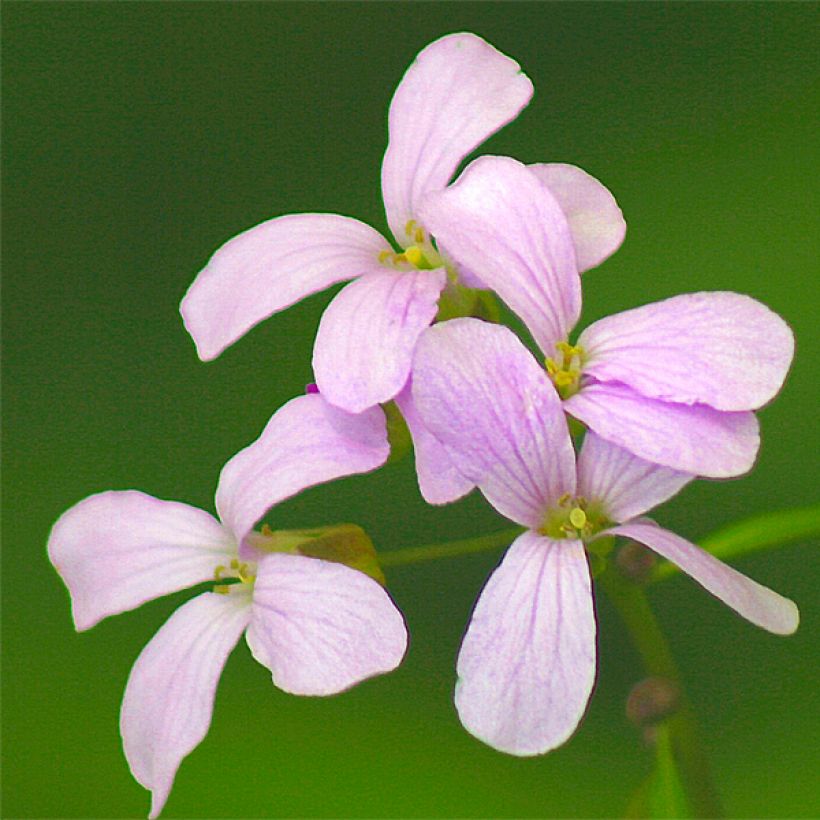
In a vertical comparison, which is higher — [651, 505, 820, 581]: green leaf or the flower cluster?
the flower cluster

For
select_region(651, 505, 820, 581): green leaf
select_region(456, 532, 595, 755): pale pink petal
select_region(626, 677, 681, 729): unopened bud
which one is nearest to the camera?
select_region(456, 532, 595, 755): pale pink petal

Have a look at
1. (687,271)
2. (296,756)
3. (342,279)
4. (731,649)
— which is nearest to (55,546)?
(342,279)

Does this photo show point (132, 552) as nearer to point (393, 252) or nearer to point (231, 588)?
point (231, 588)

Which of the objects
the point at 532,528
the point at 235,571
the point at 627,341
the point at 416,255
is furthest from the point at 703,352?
the point at 235,571

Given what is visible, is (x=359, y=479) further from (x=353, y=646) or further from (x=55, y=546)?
(x=353, y=646)

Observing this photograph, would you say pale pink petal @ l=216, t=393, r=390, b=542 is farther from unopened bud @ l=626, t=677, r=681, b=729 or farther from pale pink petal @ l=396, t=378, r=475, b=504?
unopened bud @ l=626, t=677, r=681, b=729

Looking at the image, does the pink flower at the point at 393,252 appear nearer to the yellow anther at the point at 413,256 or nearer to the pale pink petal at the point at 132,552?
the yellow anther at the point at 413,256

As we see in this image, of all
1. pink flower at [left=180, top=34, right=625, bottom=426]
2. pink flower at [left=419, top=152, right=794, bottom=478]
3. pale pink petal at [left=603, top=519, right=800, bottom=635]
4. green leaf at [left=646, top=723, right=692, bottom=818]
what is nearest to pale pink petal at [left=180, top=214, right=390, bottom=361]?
pink flower at [left=180, top=34, right=625, bottom=426]
